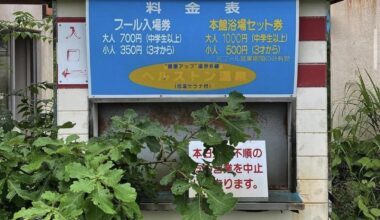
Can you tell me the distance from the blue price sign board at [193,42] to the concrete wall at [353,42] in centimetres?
333

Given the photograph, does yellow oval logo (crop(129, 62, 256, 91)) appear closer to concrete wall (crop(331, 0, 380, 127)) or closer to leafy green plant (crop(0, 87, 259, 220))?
leafy green plant (crop(0, 87, 259, 220))

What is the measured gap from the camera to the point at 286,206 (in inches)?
142

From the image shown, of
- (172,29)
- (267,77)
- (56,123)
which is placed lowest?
(56,123)

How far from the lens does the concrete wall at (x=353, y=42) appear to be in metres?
6.83

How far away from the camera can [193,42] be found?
370 cm

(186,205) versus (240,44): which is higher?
(240,44)

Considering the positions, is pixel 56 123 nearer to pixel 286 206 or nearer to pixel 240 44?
pixel 240 44

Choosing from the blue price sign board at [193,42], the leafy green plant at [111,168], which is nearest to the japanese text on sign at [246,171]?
the blue price sign board at [193,42]

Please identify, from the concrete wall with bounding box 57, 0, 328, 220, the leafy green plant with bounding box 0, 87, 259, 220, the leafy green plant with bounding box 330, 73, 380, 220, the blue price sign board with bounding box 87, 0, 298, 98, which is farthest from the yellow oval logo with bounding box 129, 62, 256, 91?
the leafy green plant with bounding box 330, 73, 380, 220

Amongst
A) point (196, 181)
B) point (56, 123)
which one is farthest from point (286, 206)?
point (56, 123)

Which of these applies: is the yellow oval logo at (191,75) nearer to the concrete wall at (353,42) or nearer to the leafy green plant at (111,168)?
the leafy green plant at (111,168)

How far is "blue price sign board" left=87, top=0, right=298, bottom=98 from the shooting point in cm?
369

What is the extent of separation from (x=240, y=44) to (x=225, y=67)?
0.58 ft

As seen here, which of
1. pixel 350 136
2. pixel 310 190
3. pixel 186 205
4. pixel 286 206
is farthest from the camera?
pixel 350 136
